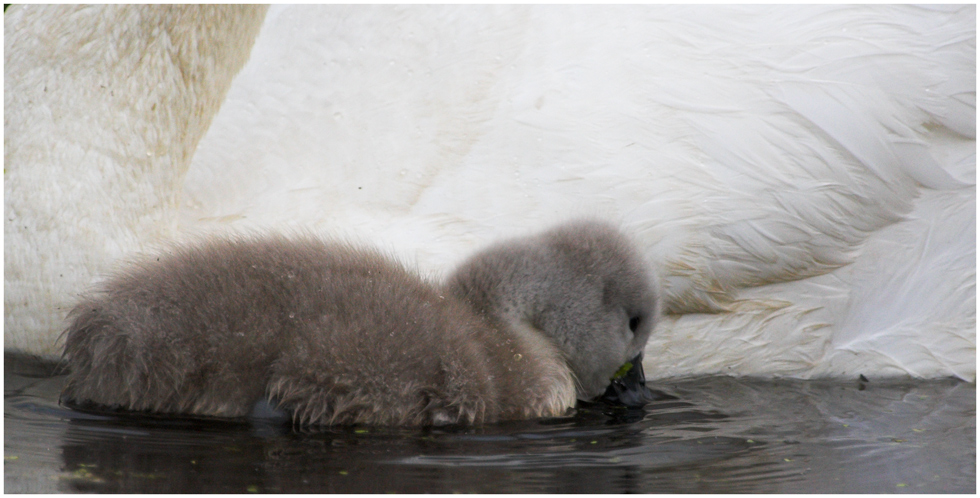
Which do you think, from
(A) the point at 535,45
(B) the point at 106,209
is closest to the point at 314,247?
(B) the point at 106,209

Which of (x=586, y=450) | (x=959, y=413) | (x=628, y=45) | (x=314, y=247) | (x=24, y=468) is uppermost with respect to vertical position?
(x=628, y=45)

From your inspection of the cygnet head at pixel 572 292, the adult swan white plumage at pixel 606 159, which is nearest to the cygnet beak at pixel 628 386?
the cygnet head at pixel 572 292

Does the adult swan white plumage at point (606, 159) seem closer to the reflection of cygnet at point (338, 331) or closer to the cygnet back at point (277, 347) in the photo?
the reflection of cygnet at point (338, 331)

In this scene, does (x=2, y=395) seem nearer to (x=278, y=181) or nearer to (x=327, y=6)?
(x=278, y=181)

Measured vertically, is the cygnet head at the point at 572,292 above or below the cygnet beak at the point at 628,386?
above

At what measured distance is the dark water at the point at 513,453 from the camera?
2.32m

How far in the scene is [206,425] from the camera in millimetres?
2682

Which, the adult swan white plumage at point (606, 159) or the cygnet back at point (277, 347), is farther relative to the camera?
the adult swan white plumage at point (606, 159)

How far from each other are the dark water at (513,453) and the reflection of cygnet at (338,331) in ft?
0.24

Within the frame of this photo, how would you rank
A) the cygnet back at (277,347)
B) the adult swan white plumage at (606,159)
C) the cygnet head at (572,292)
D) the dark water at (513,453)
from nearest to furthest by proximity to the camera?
the dark water at (513,453), the cygnet back at (277,347), the cygnet head at (572,292), the adult swan white plumage at (606,159)

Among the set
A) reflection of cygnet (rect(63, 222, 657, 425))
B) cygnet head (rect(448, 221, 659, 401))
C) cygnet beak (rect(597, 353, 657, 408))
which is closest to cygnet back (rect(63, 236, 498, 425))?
reflection of cygnet (rect(63, 222, 657, 425))

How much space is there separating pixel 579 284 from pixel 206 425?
3.26 ft

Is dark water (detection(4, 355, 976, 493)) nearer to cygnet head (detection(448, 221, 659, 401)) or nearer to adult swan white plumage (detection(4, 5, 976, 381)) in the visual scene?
cygnet head (detection(448, 221, 659, 401))

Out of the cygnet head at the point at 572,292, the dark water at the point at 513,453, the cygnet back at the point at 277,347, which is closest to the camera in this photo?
the dark water at the point at 513,453
